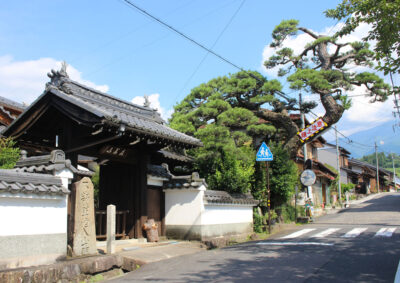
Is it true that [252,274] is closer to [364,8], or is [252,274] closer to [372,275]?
[372,275]

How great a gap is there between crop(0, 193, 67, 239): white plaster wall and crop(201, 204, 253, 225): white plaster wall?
19.4 ft

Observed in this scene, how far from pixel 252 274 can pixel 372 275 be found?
8.28 ft

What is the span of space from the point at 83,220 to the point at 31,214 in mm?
1639

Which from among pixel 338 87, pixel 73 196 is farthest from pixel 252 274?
pixel 338 87

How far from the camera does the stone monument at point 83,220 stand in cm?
906

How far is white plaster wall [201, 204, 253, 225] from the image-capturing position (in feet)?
44.0

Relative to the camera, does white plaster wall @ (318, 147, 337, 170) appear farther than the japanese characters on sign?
Yes

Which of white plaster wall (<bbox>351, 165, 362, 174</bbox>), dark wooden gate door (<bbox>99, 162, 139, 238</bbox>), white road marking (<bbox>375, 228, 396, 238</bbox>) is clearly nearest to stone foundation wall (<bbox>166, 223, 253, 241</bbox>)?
dark wooden gate door (<bbox>99, 162, 139, 238</bbox>)

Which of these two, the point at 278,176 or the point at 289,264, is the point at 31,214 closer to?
the point at 289,264

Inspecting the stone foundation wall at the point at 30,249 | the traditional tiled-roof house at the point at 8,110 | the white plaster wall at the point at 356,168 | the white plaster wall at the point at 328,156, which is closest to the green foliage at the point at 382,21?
the stone foundation wall at the point at 30,249

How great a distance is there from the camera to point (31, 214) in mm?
7879

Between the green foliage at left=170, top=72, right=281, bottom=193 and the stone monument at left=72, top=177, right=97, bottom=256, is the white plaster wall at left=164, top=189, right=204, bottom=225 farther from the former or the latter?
the stone monument at left=72, top=177, right=97, bottom=256

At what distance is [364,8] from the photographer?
923 centimetres

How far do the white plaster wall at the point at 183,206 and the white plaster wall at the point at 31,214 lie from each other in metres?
5.54
